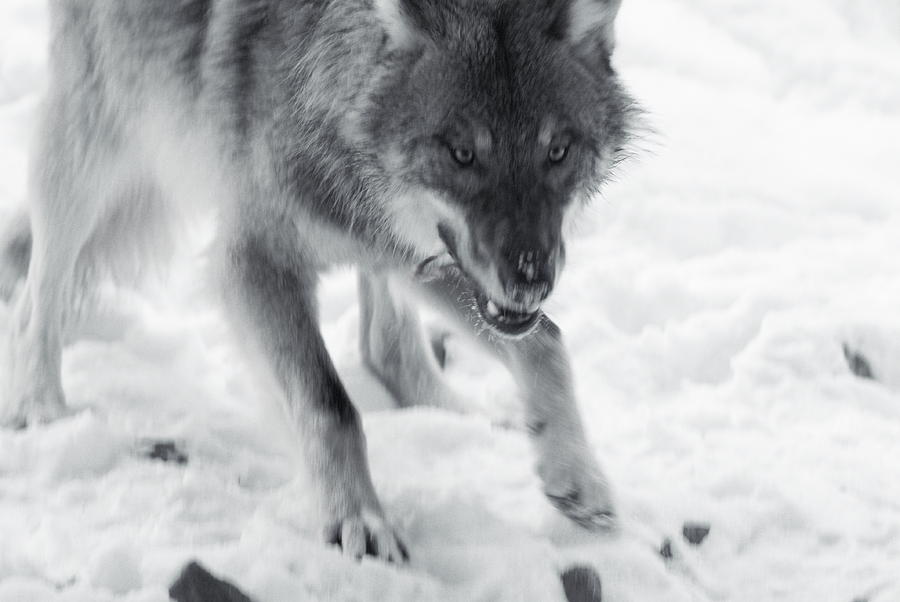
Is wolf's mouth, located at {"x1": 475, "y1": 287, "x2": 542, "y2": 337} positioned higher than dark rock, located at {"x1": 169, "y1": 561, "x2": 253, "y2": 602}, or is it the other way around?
wolf's mouth, located at {"x1": 475, "y1": 287, "x2": 542, "y2": 337}

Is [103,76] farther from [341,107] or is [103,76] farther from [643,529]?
[643,529]

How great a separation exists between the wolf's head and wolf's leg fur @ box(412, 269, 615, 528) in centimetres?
47

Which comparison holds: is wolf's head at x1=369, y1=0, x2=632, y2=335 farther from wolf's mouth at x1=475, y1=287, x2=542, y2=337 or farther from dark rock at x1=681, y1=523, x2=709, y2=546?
dark rock at x1=681, y1=523, x2=709, y2=546

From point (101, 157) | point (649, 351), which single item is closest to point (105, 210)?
point (101, 157)

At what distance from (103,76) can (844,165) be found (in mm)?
4109

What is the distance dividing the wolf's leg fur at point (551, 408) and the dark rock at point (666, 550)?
0.17 meters

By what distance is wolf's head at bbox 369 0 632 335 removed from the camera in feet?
9.11

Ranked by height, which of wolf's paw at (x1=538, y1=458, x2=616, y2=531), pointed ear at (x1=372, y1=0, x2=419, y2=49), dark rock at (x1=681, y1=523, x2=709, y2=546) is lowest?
dark rock at (x1=681, y1=523, x2=709, y2=546)

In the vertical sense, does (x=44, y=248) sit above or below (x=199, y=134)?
below

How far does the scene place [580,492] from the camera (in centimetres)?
318

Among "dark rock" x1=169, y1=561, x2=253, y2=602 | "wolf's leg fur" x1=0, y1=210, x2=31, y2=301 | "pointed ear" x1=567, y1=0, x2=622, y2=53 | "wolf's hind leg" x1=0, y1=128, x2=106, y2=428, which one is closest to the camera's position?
"dark rock" x1=169, y1=561, x2=253, y2=602

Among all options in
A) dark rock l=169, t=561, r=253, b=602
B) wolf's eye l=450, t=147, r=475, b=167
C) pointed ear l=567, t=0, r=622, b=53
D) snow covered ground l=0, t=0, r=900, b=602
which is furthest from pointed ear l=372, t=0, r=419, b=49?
dark rock l=169, t=561, r=253, b=602

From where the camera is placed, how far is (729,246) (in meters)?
5.40

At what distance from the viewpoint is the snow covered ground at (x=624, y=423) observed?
9.20ft
